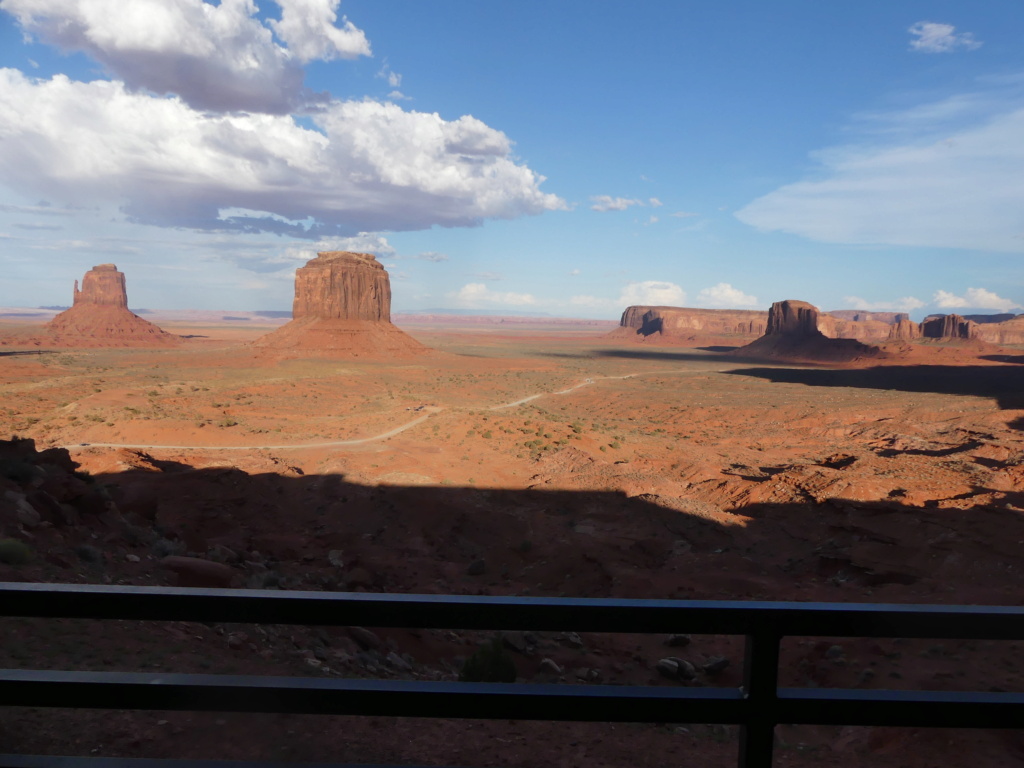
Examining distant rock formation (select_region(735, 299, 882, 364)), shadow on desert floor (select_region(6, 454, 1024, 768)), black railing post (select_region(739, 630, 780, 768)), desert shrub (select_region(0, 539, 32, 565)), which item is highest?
distant rock formation (select_region(735, 299, 882, 364))

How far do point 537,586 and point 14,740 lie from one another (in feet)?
35.1

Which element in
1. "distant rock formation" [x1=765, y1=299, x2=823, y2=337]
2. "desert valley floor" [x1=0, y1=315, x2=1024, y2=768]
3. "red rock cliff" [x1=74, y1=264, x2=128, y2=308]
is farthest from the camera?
"distant rock formation" [x1=765, y1=299, x2=823, y2=337]

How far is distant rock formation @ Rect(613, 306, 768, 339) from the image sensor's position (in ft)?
594

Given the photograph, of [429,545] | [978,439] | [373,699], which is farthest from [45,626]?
[978,439]

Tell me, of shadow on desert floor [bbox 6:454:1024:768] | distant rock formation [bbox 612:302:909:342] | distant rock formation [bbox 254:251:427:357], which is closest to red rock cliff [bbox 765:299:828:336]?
distant rock formation [bbox 612:302:909:342]

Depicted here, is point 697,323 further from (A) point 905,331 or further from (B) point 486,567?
(B) point 486,567

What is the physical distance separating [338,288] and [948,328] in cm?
12438

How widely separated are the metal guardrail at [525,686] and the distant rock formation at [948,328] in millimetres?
156915

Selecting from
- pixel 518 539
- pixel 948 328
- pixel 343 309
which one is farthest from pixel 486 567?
pixel 948 328

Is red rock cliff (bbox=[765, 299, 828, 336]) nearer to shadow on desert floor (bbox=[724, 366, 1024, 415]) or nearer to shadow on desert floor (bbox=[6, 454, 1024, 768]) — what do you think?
shadow on desert floor (bbox=[724, 366, 1024, 415])

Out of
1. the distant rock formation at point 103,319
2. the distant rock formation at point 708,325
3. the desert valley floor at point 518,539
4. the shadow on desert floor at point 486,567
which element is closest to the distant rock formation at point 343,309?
the distant rock formation at point 103,319

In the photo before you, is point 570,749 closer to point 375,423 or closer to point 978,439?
point 375,423

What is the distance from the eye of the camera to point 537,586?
1357 centimetres

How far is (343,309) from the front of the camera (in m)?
93.3
